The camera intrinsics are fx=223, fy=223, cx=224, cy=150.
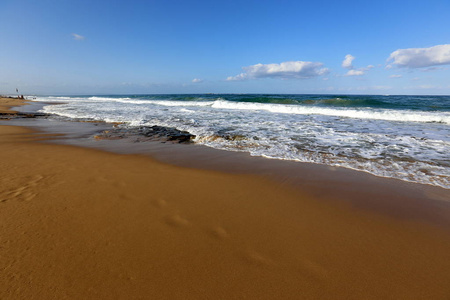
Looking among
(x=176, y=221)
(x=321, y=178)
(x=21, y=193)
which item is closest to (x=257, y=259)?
(x=176, y=221)

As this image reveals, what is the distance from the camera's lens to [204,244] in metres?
2.05

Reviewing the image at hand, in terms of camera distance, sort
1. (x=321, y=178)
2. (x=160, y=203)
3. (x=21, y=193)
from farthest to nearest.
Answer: (x=321, y=178) < (x=21, y=193) < (x=160, y=203)

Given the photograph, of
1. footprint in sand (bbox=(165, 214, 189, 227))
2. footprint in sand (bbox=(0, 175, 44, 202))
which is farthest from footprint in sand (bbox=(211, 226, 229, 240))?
footprint in sand (bbox=(0, 175, 44, 202))

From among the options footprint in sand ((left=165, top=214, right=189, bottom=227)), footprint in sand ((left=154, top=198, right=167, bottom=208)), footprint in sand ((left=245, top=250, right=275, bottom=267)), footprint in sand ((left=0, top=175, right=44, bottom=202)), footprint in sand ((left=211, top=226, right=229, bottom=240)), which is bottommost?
footprint in sand ((left=245, top=250, right=275, bottom=267))

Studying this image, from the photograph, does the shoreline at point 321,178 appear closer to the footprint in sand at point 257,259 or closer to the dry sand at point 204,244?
the dry sand at point 204,244

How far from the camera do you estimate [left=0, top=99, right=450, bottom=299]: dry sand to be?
159 cm

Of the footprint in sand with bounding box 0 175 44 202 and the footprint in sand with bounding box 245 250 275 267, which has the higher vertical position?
the footprint in sand with bounding box 0 175 44 202

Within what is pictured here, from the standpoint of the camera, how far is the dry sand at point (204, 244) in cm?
159

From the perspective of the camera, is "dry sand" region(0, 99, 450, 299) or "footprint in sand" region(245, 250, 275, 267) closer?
"dry sand" region(0, 99, 450, 299)

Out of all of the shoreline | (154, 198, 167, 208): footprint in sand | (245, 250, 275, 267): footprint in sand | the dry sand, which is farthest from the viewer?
the shoreline

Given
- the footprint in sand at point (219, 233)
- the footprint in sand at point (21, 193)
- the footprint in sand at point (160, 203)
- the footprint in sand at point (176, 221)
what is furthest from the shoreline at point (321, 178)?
the footprint in sand at point (21, 193)

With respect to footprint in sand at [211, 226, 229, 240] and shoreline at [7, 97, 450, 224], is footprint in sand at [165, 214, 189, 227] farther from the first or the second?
shoreline at [7, 97, 450, 224]

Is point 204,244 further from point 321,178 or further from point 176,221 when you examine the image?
point 321,178

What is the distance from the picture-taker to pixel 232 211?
2668 millimetres
